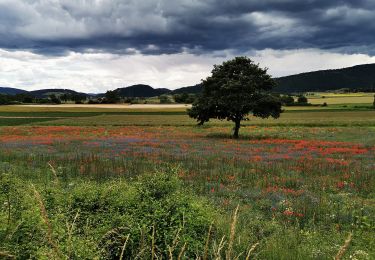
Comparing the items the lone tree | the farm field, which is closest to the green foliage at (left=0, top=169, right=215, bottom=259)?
the farm field

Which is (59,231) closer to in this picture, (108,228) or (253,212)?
(108,228)

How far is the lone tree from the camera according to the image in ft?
150

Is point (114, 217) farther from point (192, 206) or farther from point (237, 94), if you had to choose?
point (237, 94)

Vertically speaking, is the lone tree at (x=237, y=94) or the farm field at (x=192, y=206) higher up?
the lone tree at (x=237, y=94)

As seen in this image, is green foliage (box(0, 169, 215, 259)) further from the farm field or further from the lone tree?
the lone tree

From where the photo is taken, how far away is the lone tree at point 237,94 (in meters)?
45.8

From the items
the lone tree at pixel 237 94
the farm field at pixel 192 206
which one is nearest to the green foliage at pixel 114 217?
the farm field at pixel 192 206

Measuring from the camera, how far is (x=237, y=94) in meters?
45.6

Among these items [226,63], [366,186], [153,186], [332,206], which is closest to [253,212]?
[332,206]

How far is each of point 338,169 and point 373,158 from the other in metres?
7.25

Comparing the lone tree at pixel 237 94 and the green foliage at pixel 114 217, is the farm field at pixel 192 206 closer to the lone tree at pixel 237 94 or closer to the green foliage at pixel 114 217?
the green foliage at pixel 114 217

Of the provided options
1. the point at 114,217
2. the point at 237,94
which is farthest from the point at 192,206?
the point at 237,94

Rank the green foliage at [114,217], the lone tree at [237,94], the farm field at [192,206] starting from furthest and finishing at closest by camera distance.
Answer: the lone tree at [237,94] → the green foliage at [114,217] → the farm field at [192,206]

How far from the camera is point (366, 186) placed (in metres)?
17.5
